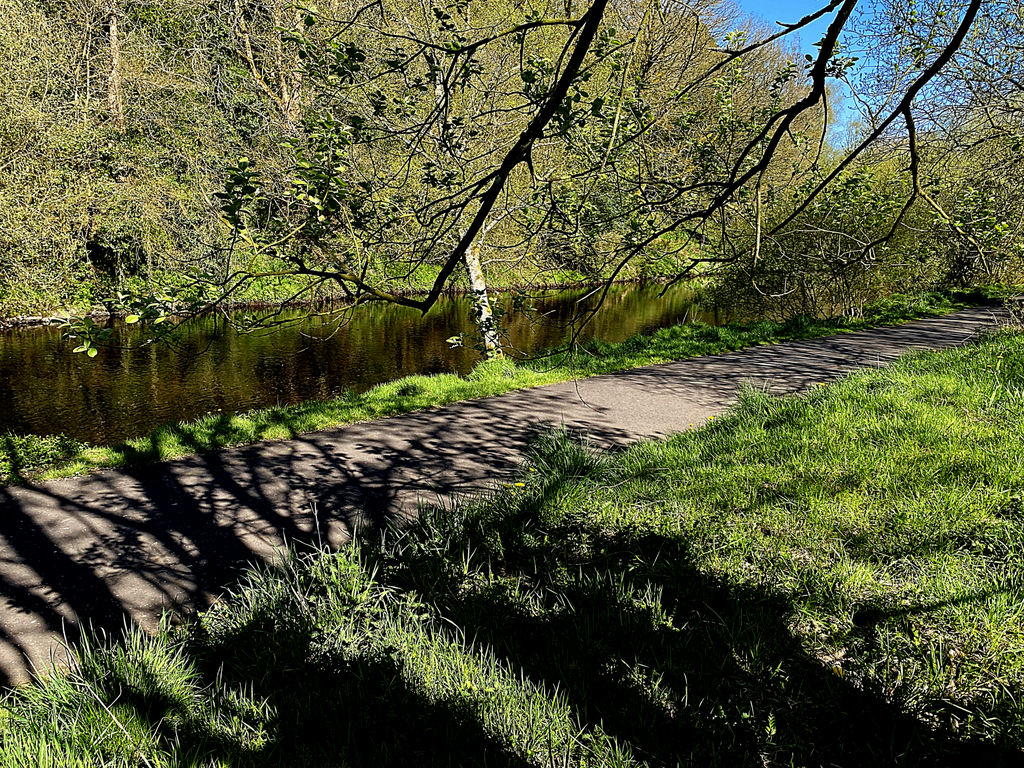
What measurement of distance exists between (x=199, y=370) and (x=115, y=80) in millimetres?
11038

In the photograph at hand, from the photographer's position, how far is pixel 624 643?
2828 mm

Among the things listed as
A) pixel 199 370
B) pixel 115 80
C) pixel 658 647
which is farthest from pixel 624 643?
pixel 115 80

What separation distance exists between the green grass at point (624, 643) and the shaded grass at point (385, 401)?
1326mm

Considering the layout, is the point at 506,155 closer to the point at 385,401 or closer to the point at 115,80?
the point at 385,401

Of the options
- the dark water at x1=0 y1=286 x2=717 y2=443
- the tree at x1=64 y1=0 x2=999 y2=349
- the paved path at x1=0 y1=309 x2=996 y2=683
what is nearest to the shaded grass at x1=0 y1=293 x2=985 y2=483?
the paved path at x1=0 y1=309 x2=996 y2=683

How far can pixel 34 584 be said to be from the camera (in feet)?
13.6

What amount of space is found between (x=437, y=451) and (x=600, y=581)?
3.61 m

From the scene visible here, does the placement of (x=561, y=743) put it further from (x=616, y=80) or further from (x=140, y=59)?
(x=140, y=59)

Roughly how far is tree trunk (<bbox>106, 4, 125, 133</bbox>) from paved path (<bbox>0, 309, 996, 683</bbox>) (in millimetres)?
16887

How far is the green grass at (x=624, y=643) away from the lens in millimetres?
2297

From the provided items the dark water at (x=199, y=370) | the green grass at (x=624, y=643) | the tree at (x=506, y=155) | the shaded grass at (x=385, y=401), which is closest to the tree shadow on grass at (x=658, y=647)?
the green grass at (x=624, y=643)

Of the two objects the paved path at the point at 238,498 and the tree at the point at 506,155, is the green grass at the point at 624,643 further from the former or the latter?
the tree at the point at 506,155

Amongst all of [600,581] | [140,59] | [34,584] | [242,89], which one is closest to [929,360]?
[600,581]

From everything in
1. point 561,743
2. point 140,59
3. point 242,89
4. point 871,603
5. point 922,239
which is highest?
point 140,59
